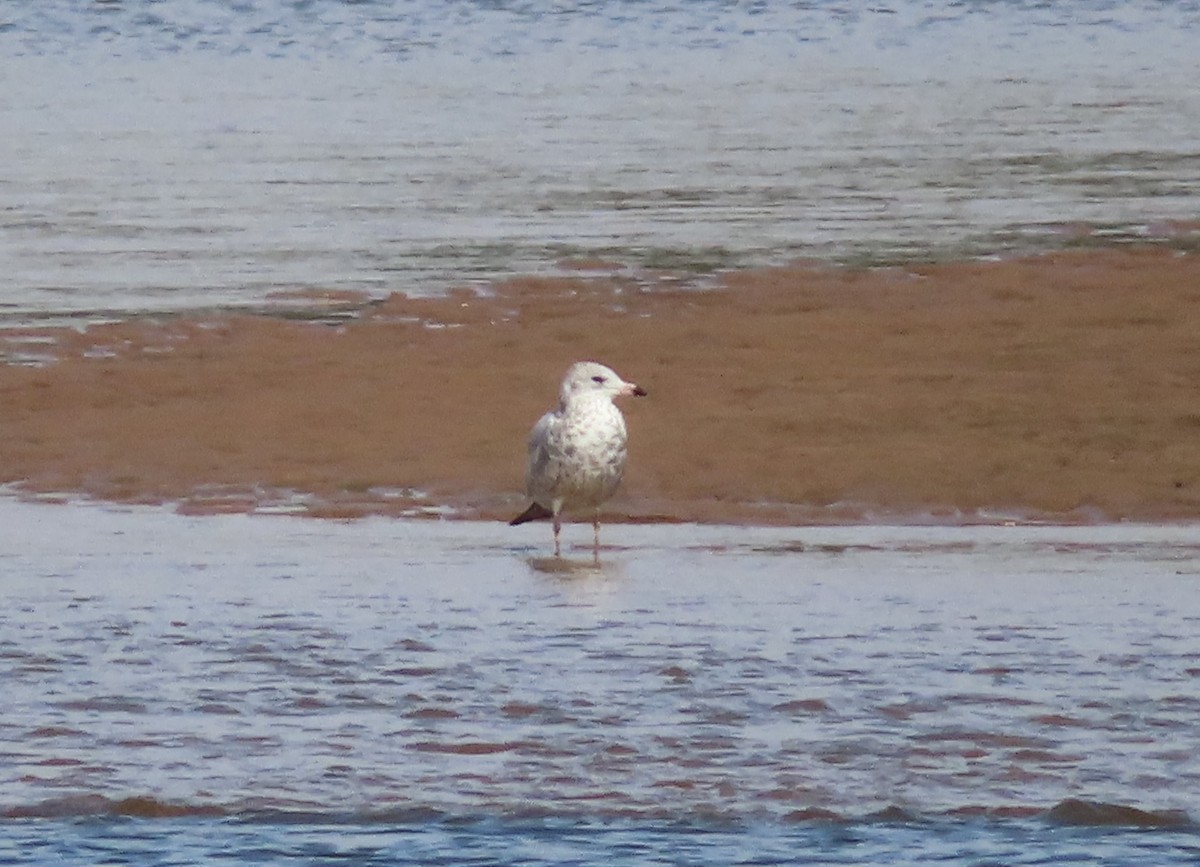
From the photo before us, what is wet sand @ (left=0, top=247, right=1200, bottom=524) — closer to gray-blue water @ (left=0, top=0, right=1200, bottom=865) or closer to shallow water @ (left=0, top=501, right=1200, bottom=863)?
gray-blue water @ (left=0, top=0, right=1200, bottom=865)

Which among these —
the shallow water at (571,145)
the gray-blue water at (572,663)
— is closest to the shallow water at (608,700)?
the gray-blue water at (572,663)

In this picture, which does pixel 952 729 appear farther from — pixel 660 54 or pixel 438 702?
pixel 660 54

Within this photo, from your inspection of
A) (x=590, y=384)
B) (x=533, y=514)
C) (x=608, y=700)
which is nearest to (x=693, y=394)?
(x=533, y=514)

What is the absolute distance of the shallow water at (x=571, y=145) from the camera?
2214 centimetres

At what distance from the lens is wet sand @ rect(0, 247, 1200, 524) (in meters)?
13.8

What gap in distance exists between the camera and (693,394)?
16.1 meters

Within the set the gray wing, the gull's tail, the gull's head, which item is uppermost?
the gull's head

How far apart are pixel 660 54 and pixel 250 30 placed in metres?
9.90

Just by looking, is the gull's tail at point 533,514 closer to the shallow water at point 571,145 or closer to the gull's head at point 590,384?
the gull's head at point 590,384

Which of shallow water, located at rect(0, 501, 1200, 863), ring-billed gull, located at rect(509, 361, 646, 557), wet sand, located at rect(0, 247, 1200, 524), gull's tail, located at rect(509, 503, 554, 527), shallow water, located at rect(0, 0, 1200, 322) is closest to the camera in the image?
shallow water, located at rect(0, 501, 1200, 863)

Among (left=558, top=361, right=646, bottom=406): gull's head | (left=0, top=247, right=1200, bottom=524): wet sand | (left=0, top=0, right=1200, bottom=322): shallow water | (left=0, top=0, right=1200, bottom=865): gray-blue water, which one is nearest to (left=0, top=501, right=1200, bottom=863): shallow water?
(left=0, top=0, right=1200, bottom=865): gray-blue water

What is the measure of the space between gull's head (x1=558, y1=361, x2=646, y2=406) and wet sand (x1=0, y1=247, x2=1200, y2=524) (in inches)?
35.9

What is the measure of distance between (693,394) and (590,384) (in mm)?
3545

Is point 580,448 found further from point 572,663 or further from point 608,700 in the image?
point 608,700
